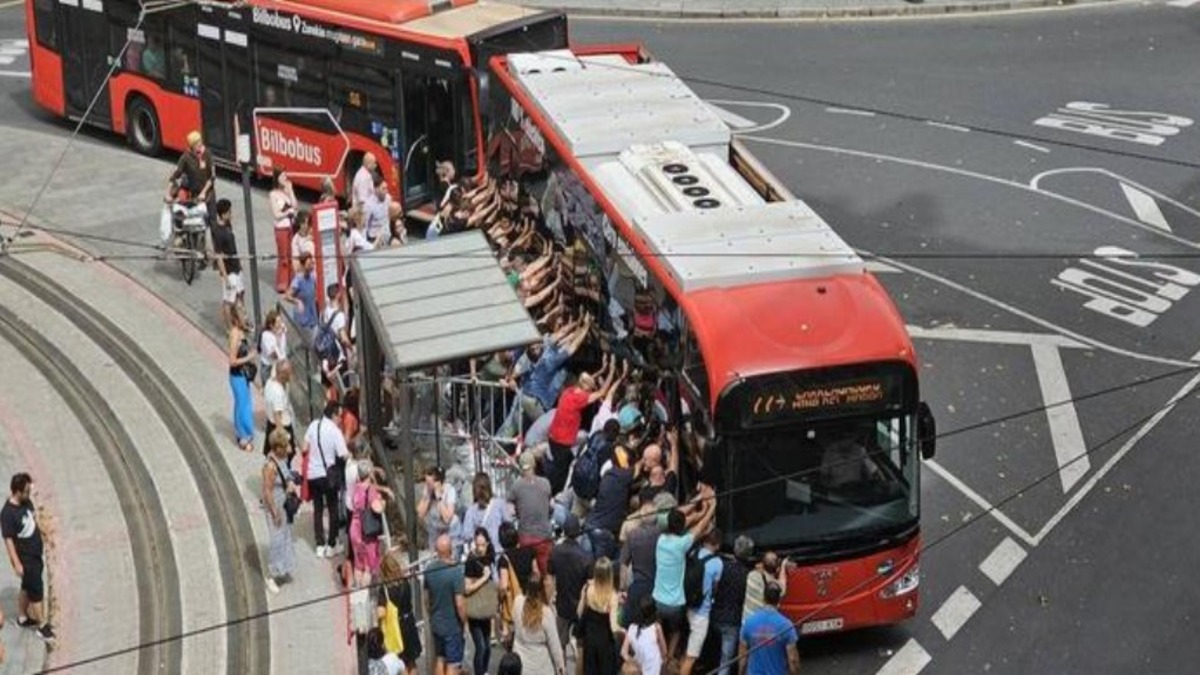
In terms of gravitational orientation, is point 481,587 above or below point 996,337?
above

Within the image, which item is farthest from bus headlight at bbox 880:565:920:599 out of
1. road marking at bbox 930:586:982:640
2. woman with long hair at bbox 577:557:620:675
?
woman with long hair at bbox 577:557:620:675

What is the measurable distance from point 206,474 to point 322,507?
91.4 inches

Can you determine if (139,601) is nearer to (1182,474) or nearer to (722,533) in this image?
(722,533)

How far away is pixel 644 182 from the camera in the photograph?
2039 centimetres

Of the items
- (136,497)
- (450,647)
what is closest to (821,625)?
(450,647)

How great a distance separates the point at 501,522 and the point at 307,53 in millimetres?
12058

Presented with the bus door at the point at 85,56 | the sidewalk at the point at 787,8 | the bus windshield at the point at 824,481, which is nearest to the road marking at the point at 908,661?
the bus windshield at the point at 824,481

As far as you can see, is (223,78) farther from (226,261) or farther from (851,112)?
(851,112)

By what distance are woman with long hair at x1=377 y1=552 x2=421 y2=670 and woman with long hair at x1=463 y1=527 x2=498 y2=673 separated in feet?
1.62

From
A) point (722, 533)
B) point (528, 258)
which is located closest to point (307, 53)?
point (528, 258)

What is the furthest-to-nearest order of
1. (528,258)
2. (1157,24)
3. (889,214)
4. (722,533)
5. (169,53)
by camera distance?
(1157,24), (169,53), (889,214), (528,258), (722,533)

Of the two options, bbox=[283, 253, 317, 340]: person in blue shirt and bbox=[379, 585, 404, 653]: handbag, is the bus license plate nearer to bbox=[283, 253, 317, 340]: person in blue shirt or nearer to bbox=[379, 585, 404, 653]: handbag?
bbox=[379, 585, 404, 653]: handbag

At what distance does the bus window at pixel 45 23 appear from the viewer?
30891mm

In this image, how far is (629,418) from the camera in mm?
18312
